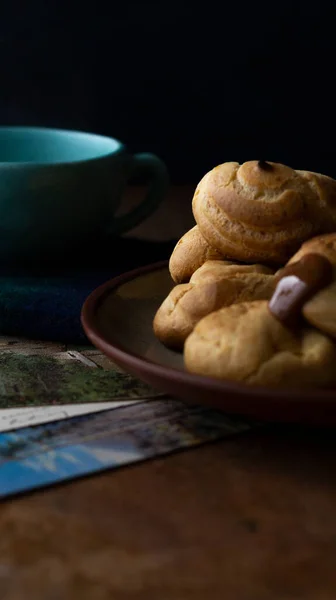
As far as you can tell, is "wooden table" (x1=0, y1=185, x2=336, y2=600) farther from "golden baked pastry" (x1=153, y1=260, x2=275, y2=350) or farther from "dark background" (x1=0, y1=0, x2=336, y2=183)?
"dark background" (x1=0, y1=0, x2=336, y2=183)

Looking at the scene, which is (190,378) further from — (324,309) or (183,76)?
(183,76)

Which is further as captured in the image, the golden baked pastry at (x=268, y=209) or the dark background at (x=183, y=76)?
the dark background at (x=183, y=76)

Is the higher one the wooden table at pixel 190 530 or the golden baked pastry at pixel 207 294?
the golden baked pastry at pixel 207 294

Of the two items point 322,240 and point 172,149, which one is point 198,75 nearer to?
point 172,149

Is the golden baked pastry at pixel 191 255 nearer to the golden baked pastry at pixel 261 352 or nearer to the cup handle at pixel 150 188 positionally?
the golden baked pastry at pixel 261 352

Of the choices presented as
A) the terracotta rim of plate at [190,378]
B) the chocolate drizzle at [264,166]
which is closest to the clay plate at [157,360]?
the terracotta rim of plate at [190,378]

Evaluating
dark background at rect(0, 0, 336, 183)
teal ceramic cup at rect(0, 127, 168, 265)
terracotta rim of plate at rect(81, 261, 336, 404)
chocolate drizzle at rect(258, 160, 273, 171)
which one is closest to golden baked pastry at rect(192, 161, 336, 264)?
chocolate drizzle at rect(258, 160, 273, 171)

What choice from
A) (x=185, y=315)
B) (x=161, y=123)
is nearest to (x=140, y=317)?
(x=185, y=315)

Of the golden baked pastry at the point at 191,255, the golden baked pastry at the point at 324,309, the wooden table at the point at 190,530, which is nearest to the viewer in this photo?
the wooden table at the point at 190,530
